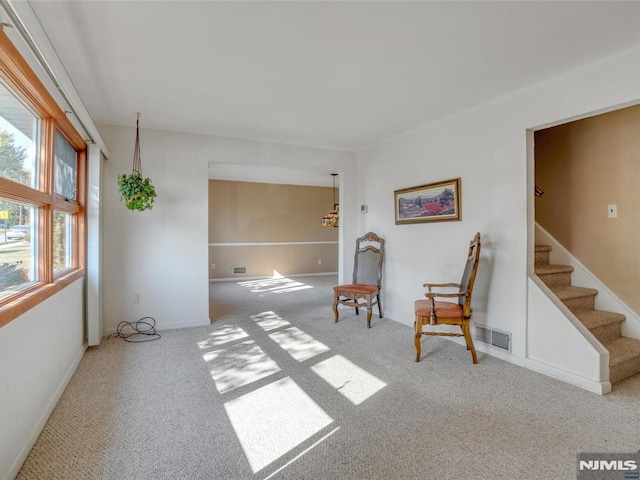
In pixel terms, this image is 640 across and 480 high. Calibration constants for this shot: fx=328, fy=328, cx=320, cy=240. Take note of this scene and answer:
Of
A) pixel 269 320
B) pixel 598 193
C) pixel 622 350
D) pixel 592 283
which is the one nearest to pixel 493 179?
pixel 598 193

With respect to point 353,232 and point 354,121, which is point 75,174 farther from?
point 353,232

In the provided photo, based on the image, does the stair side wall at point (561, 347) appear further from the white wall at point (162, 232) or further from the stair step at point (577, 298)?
the white wall at point (162, 232)

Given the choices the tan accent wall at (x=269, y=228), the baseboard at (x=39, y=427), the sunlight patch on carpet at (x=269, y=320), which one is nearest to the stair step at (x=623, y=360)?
the sunlight patch on carpet at (x=269, y=320)

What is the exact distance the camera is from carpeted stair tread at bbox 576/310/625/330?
2.86 m

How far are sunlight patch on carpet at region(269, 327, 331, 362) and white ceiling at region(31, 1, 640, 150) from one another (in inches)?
96.2

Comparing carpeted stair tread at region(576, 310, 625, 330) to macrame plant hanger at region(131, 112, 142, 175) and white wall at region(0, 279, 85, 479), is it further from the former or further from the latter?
macrame plant hanger at region(131, 112, 142, 175)

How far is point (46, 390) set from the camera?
2102 mm

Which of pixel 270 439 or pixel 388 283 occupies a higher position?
pixel 388 283

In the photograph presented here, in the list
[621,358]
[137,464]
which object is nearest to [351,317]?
[621,358]

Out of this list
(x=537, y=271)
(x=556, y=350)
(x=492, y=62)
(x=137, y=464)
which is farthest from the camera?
(x=537, y=271)

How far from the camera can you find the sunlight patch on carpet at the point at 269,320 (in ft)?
13.5

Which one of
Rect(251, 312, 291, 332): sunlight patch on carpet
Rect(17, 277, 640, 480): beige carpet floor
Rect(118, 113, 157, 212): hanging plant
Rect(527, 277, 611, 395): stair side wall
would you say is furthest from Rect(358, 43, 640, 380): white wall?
Rect(118, 113, 157, 212): hanging plant

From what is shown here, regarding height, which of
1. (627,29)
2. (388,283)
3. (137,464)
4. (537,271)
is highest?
(627,29)

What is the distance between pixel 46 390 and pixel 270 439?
1504mm
